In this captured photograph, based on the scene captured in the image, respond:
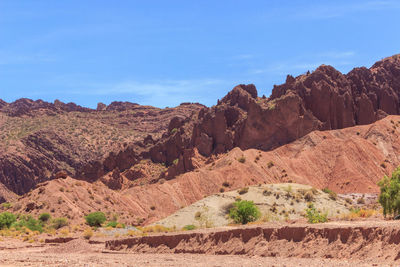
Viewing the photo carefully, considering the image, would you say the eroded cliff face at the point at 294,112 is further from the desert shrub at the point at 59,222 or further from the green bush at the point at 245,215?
the green bush at the point at 245,215

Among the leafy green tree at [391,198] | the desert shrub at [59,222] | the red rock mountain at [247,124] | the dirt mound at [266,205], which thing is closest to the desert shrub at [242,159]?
the red rock mountain at [247,124]

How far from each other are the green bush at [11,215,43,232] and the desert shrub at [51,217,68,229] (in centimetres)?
157

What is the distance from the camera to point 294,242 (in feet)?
72.0

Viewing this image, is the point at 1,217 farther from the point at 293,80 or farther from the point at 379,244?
the point at 293,80

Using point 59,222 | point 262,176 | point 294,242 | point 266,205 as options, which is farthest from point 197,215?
point 294,242

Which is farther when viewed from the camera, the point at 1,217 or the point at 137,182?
the point at 137,182

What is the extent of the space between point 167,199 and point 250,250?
51924 mm

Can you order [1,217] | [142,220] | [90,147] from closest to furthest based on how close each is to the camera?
1. [1,217]
2. [142,220]
3. [90,147]

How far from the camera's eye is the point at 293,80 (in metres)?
98.2

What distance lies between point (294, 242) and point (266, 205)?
32.3m

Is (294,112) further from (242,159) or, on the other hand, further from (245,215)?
(245,215)

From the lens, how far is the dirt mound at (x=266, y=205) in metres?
52.1

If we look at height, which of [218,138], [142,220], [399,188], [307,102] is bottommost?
[142,220]

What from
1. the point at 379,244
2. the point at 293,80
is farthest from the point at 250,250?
the point at 293,80
